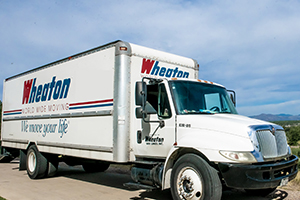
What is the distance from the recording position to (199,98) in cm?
641

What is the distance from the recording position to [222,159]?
5070 mm

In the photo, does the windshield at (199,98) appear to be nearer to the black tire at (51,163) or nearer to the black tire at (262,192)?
the black tire at (262,192)

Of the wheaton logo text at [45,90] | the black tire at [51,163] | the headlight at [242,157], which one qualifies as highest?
the wheaton logo text at [45,90]

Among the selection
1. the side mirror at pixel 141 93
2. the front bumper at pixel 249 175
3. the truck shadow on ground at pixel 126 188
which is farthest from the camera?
the truck shadow on ground at pixel 126 188

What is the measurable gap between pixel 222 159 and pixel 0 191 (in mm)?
5932

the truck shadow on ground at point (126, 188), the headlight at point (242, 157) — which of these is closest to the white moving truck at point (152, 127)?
the headlight at point (242, 157)

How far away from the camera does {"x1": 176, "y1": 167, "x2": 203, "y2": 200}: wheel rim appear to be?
17.4 feet

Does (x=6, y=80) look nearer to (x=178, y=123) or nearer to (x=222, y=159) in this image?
(x=178, y=123)

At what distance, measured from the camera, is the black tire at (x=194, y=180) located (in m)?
5.11

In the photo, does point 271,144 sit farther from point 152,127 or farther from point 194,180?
point 152,127

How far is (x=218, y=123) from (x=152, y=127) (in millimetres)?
1496

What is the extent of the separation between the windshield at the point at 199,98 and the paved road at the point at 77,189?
2.08m

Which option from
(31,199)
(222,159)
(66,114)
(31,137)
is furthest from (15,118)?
(222,159)

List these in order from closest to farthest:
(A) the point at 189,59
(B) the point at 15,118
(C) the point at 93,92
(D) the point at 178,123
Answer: (D) the point at 178,123 < (C) the point at 93,92 < (A) the point at 189,59 < (B) the point at 15,118
